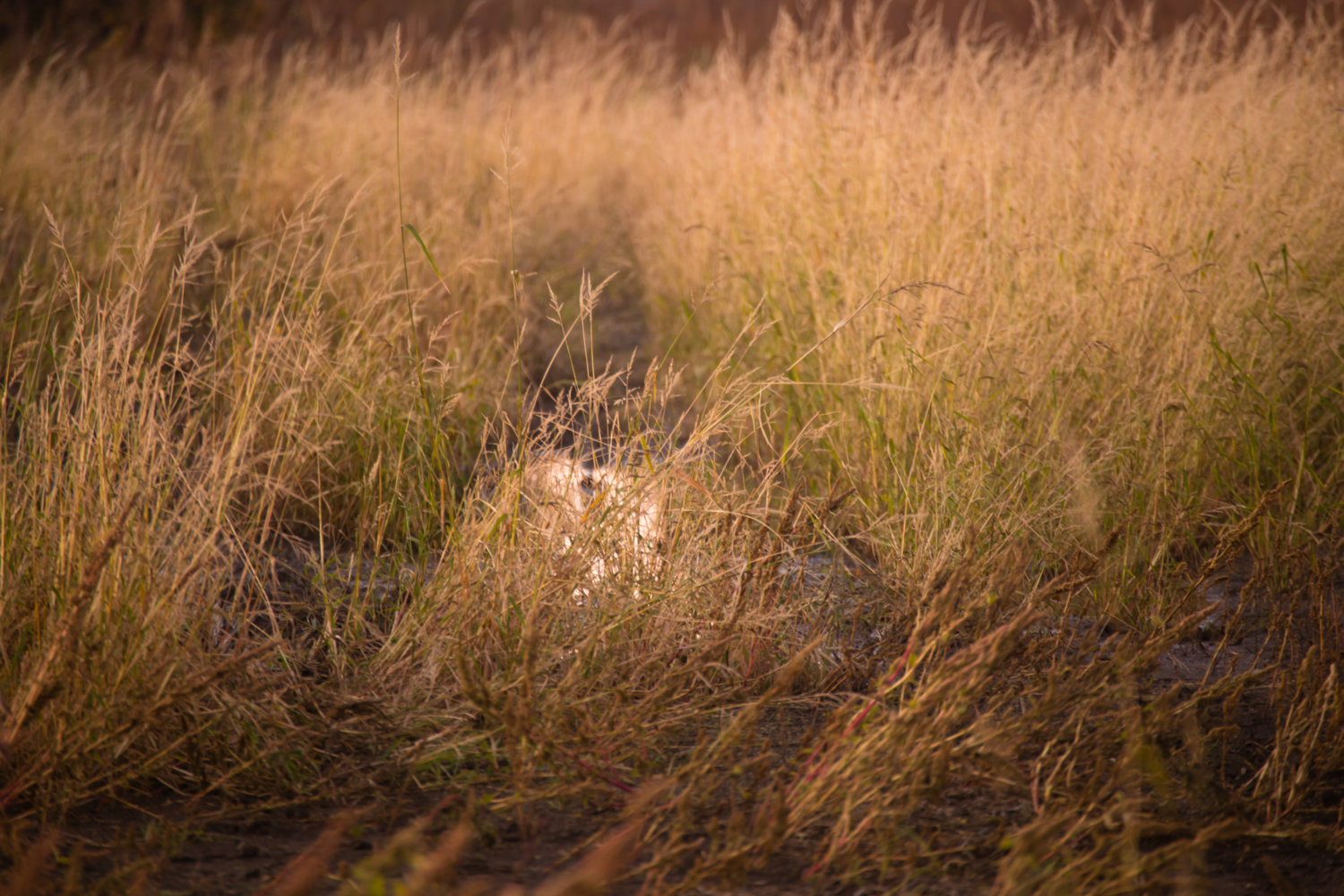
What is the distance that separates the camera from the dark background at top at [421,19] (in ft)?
24.2

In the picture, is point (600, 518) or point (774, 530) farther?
point (774, 530)

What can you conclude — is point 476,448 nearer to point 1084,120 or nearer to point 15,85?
point 1084,120

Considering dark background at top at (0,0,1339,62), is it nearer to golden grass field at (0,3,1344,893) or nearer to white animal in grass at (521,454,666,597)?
golden grass field at (0,3,1344,893)

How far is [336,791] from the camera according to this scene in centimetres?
142

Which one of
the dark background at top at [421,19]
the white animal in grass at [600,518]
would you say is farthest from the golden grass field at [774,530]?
the dark background at top at [421,19]

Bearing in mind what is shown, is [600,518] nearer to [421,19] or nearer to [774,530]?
[774,530]

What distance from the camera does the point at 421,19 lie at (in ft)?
39.4

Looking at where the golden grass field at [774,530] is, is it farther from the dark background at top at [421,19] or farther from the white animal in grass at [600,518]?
the dark background at top at [421,19]

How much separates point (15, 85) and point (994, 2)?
9482 millimetres

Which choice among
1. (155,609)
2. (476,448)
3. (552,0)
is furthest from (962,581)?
(552,0)

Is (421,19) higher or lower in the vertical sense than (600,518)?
higher

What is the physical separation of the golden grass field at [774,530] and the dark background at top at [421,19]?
5.08 feet

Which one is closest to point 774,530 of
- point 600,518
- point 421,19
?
point 600,518

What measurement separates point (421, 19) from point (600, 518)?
1214cm
